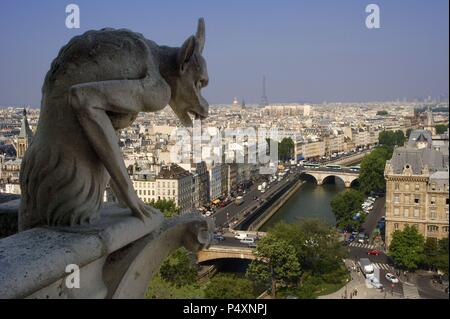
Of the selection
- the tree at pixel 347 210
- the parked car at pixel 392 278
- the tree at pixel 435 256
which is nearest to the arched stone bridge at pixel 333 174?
the tree at pixel 347 210

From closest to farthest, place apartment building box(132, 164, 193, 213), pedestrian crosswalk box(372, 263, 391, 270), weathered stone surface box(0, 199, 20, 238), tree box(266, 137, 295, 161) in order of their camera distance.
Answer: weathered stone surface box(0, 199, 20, 238)
pedestrian crosswalk box(372, 263, 391, 270)
apartment building box(132, 164, 193, 213)
tree box(266, 137, 295, 161)

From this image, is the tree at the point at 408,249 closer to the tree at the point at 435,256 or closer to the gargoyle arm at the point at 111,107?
the tree at the point at 435,256

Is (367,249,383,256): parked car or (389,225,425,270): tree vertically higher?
(389,225,425,270): tree

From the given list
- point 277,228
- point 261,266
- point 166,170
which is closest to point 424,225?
point 277,228

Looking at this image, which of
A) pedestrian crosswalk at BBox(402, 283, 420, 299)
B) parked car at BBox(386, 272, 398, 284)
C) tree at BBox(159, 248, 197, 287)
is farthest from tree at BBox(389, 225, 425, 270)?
tree at BBox(159, 248, 197, 287)

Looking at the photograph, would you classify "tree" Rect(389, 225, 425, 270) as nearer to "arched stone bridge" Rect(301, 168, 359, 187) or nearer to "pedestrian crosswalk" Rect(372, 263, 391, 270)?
"pedestrian crosswalk" Rect(372, 263, 391, 270)

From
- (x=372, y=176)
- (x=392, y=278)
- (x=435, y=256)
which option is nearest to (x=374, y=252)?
(x=435, y=256)

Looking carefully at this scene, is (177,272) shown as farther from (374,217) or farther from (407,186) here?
(374,217)
